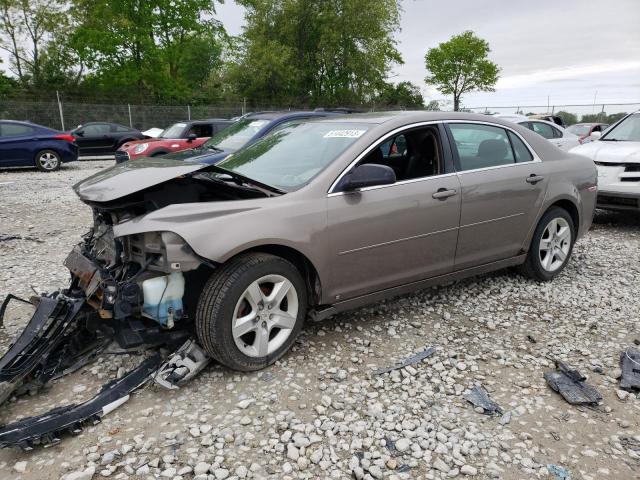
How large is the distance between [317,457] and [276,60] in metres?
31.2

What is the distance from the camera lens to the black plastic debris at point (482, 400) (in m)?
2.78

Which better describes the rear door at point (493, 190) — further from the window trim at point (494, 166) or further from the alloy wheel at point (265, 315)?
the alloy wheel at point (265, 315)

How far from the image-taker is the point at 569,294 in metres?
4.46

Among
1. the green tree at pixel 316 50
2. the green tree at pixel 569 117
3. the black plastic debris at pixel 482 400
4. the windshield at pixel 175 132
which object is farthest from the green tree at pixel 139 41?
the black plastic debris at pixel 482 400

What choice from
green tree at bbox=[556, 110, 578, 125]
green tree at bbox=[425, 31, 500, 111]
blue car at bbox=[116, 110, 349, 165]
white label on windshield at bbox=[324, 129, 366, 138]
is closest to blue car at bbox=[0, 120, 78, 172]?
blue car at bbox=[116, 110, 349, 165]

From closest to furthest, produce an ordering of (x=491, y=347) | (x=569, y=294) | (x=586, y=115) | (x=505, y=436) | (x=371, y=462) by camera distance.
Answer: (x=371, y=462)
(x=505, y=436)
(x=491, y=347)
(x=569, y=294)
(x=586, y=115)

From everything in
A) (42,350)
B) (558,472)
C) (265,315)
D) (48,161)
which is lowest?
(558,472)

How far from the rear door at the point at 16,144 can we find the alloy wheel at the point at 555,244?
1302cm

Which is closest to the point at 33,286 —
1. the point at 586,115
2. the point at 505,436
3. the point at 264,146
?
the point at 264,146

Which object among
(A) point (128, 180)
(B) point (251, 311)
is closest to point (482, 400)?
(B) point (251, 311)

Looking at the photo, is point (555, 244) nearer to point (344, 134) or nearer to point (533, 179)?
point (533, 179)

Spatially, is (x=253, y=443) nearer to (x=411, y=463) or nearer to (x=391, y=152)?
(x=411, y=463)

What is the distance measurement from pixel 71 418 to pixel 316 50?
3485 centimetres

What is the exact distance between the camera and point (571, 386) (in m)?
2.99
